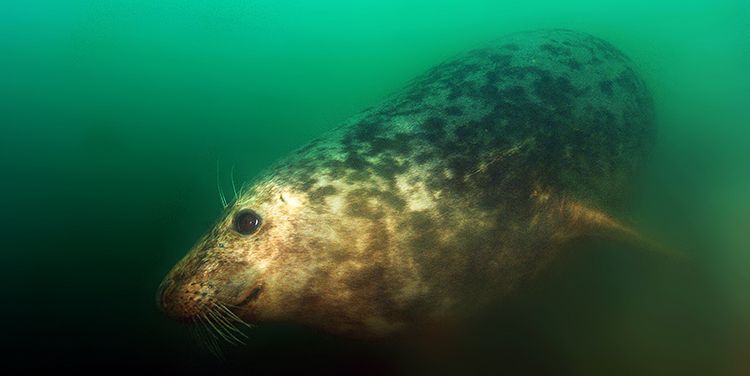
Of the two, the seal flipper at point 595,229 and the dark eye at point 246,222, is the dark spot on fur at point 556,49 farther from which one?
the dark eye at point 246,222

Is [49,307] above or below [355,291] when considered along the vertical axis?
below

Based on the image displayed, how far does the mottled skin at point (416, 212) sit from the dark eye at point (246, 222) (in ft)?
0.15

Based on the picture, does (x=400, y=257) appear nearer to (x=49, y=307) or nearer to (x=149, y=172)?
(x=49, y=307)

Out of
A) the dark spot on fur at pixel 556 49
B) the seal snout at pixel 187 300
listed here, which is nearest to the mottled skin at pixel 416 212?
the seal snout at pixel 187 300

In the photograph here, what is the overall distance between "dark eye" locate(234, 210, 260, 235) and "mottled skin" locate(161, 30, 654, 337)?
0.15 feet

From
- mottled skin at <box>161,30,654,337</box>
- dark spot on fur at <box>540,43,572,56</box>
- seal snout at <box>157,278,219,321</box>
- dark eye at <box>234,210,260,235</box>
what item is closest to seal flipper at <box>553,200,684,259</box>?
mottled skin at <box>161,30,654,337</box>

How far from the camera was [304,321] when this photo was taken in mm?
2412

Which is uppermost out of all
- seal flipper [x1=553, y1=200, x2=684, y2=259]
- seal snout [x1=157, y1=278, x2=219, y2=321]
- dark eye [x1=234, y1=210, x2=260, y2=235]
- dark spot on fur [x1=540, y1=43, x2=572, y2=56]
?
dark spot on fur [x1=540, y1=43, x2=572, y2=56]

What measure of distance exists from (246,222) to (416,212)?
1049 mm

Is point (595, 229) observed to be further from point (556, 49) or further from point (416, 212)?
point (556, 49)

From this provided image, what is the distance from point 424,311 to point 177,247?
4.38 metres

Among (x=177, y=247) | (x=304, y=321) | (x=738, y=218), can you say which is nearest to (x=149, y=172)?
(x=177, y=247)

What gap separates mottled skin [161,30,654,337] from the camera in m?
2.28

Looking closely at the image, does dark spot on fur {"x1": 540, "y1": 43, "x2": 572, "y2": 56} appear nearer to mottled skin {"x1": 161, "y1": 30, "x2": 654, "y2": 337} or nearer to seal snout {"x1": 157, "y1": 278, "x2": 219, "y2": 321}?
mottled skin {"x1": 161, "y1": 30, "x2": 654, "y2": 337}
